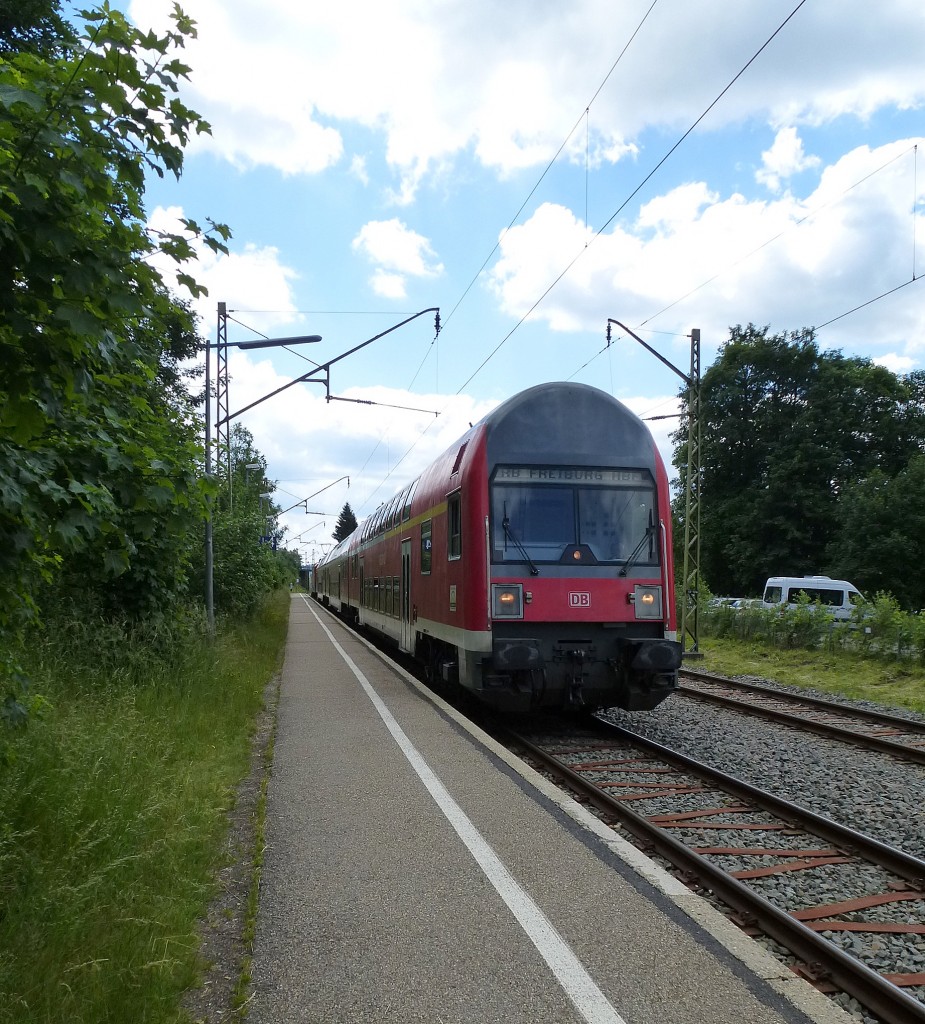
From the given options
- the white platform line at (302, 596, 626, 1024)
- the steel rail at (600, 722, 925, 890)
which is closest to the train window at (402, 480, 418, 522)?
the steel rail at (600, 722, 925, 890)

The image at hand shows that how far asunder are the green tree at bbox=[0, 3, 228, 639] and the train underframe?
5.46 meters

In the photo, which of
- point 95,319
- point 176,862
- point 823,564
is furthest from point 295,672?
point 823,564

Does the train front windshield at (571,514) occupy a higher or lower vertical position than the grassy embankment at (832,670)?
higher

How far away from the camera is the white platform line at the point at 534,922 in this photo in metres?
3.46

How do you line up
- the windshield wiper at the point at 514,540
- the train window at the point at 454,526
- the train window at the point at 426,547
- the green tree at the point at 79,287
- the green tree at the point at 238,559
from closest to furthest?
the green tree at the point at 79,287
the windshield wiper at the point at 514,540
the train window at the point at 454,526
the train window at the point at 426,547
the green tree at the point at 238,559

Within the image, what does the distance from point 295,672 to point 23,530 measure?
12.4m

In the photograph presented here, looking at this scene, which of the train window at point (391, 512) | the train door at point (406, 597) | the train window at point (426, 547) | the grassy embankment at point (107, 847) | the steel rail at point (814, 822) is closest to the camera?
the grassy embankment at point (107, 847)

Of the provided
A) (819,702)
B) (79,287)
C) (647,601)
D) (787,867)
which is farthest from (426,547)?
(79,287)

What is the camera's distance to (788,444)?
44156 millimetres

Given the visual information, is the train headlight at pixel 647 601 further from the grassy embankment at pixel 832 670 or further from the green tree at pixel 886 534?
the green tree at pixel 886 534

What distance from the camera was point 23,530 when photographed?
3453mm

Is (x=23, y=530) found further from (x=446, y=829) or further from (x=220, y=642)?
(x=220, y=642)

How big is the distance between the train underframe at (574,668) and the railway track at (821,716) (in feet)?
7.51

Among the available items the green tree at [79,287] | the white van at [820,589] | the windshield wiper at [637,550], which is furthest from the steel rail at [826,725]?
the white van at [820,589]
